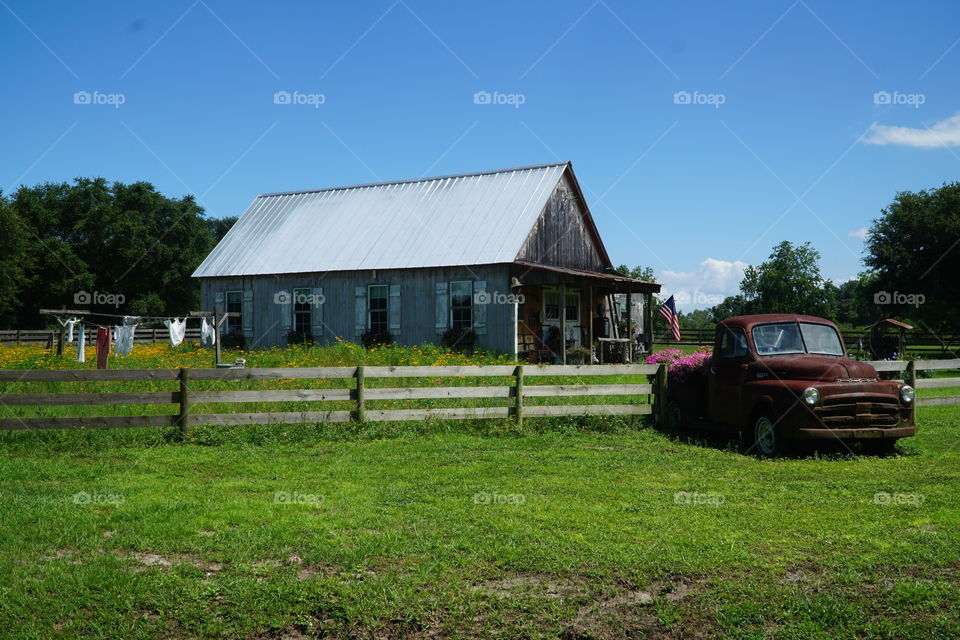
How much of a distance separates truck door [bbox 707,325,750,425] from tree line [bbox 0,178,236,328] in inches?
1980

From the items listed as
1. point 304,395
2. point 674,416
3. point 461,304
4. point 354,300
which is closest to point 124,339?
point 354,300

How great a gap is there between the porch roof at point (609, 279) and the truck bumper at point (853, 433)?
13.0 metres

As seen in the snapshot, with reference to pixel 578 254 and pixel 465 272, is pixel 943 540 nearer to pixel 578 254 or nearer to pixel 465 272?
pixel 465 272

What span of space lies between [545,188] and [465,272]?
4.54 m

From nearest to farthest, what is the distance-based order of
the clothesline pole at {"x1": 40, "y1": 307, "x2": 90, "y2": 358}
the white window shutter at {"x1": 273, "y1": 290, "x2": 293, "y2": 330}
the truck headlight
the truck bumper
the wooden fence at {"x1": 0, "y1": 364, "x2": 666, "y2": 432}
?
1. the truck bumper
2. the truck headlight
3. the wooden fence at {"x1": 0, "y1": 364, "x2": 666, "y2": 432}
4. the clothesline pole at {"x1": 40, "y1": 307, "x2": 90, "y2": 358}
5. the white window shutter at {"x1": 273, "y1": 290, "x2": 293, "y2": 330}

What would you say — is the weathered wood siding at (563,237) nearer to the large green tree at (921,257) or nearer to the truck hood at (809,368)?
the truck hood at (809,368)

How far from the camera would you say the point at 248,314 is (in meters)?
Result: 29.5

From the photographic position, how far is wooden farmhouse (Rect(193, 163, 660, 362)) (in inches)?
968

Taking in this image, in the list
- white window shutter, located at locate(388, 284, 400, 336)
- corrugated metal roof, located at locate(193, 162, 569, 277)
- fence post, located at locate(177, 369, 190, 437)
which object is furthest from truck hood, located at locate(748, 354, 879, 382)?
white window shutter, located at locate(388, 284, 400, 336)

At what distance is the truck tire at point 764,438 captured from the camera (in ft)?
35.3

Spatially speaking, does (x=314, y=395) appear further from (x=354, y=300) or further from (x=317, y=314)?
(x=317, y=314)

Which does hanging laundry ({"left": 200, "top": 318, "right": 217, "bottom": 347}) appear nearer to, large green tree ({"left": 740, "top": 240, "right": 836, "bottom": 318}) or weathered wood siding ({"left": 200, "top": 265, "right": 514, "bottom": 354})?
weathered wood siding ({"left": 200, "top": 265, "right": 514, "bottom": 354})

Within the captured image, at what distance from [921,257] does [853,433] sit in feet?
138

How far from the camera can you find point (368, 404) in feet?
44.8
